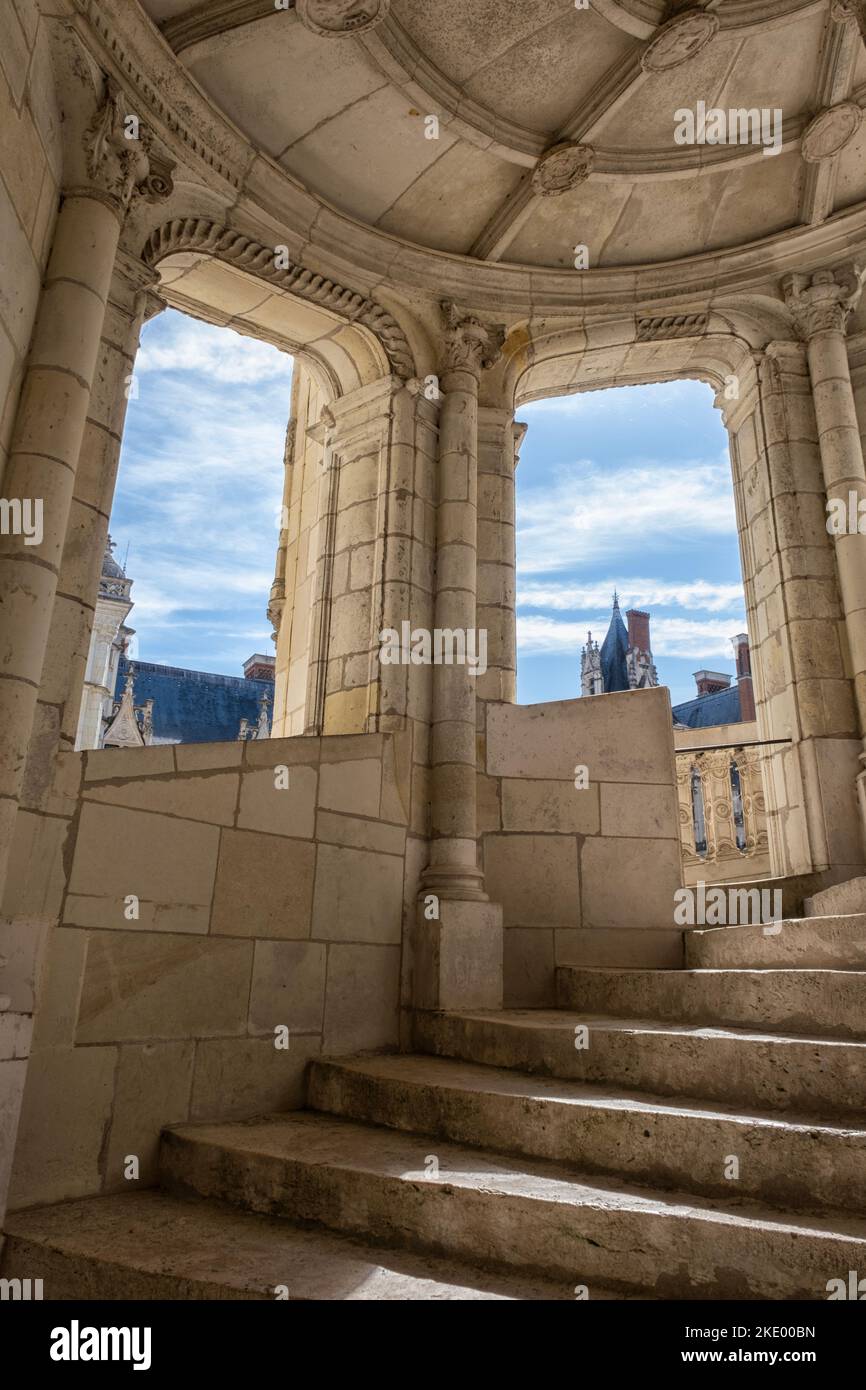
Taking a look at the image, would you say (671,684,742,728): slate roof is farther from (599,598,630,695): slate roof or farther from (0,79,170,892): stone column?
(0,79,170,892): stone column

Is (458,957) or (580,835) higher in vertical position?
(580,835)

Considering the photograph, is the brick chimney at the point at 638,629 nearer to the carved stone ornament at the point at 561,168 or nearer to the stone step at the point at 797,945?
the carved stone ornament at the point at 561,168

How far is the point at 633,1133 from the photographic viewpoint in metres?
2.33

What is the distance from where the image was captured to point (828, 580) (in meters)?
4.96

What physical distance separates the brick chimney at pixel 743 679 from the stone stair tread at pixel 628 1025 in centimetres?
1712

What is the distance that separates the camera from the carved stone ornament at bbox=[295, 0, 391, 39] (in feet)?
12.6

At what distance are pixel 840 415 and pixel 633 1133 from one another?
430cm

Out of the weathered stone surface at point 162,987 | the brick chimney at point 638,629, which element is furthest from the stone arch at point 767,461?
the brick chimney at point 638,629

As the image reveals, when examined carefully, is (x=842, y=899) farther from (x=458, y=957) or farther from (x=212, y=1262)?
(x=212, y=1262)

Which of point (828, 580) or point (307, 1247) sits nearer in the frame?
point (307, 1247)

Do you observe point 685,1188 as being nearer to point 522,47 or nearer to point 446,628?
point 446,628

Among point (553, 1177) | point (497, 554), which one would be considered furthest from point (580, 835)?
point (553, 1177)

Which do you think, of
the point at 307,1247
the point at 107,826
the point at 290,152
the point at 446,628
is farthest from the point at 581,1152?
the point at 290,152

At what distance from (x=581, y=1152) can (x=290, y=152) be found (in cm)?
475
